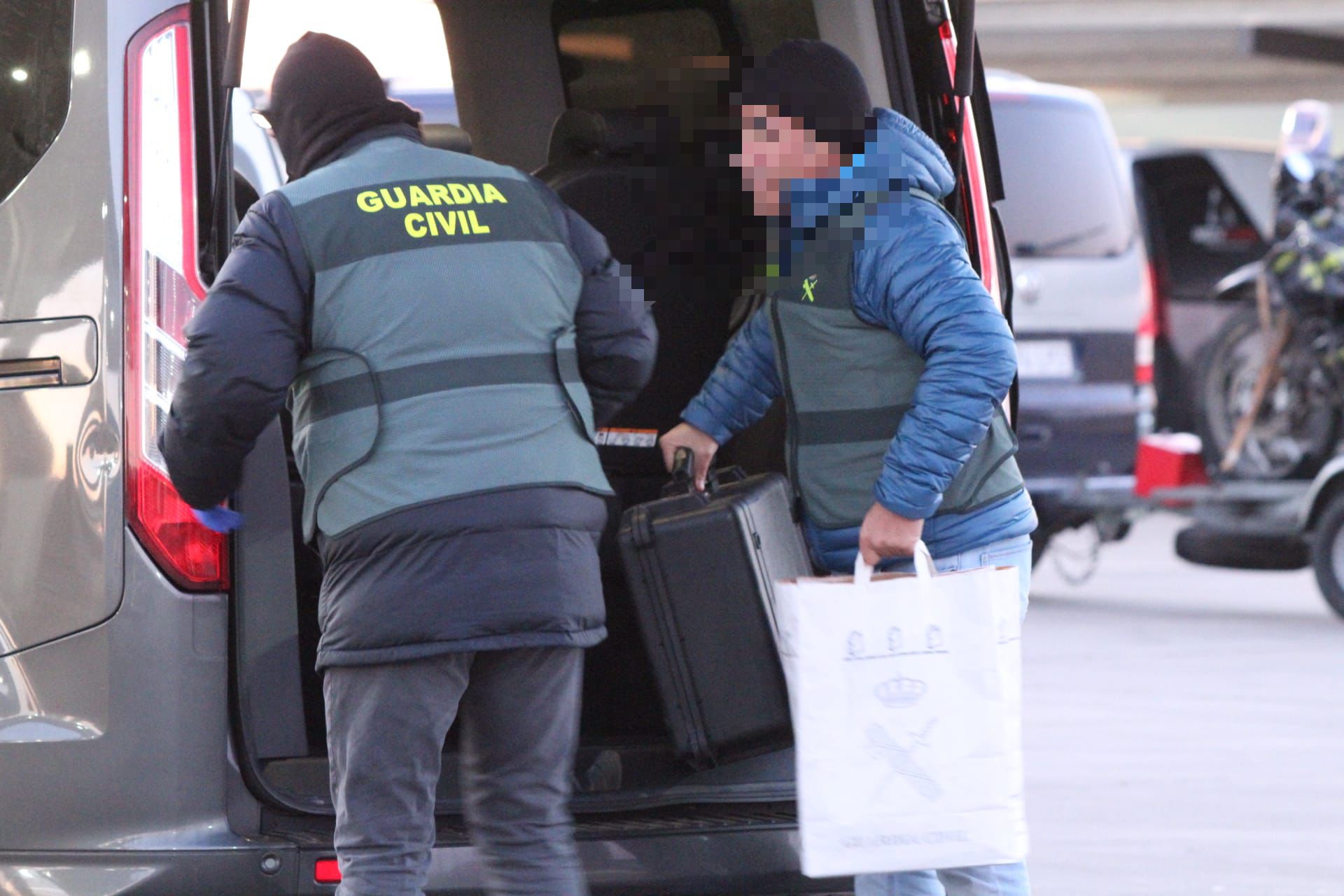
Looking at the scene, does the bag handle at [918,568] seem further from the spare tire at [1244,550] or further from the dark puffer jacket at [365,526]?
the spare tire at [1244,550]

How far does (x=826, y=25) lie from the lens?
4.08 metres

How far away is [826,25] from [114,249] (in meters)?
1.59

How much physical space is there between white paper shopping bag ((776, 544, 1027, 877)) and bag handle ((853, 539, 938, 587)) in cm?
1

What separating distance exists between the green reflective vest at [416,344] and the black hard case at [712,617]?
397 mm

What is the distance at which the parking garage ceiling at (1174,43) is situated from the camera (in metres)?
24.6

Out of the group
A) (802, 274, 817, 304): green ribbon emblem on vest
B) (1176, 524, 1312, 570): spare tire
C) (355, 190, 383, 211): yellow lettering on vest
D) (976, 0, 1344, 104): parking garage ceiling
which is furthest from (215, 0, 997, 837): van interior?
(976, 0, 1344, 104): parking garage ceiling

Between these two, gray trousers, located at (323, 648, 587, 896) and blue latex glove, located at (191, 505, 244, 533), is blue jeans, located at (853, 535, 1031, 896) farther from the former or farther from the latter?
blue latex glove, located at (191, 505, 244, 533)

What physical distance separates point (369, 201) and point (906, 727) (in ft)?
3.68

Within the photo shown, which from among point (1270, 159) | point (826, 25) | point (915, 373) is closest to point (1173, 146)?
point (1270, 159)

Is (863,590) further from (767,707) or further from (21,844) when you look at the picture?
(21,844)

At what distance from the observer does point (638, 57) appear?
4.86 m

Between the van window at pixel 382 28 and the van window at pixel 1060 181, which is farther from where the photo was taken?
the van window at pixel 1060 181

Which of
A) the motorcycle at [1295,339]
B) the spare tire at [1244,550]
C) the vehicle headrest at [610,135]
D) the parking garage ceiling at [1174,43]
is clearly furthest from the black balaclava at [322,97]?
the parking garage ceiling at [1174,43]

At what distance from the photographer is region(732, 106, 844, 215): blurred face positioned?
3.25m
